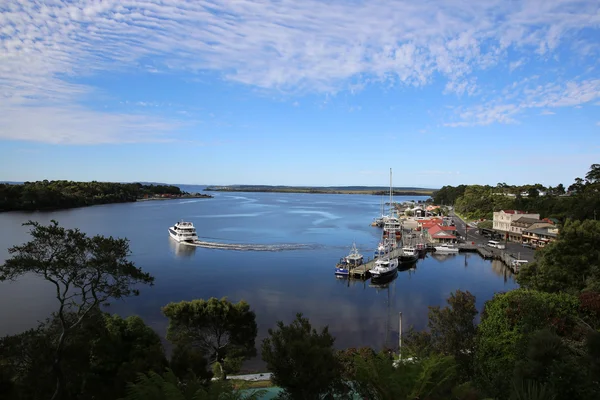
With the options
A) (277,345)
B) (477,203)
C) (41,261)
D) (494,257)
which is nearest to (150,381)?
(277,345)

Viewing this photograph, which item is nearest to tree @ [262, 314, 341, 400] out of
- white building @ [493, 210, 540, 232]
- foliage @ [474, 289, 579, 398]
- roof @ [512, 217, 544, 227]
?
foliage @ [474, 289, 579, 398]

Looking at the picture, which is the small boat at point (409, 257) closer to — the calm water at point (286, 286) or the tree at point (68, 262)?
the calm water at point (286, 286)

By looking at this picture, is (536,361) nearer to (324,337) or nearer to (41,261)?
(324,337)

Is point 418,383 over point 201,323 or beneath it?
over

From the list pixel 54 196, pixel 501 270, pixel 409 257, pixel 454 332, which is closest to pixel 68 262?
pixel 454 332

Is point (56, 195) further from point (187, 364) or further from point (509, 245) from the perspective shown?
point (187, 364)

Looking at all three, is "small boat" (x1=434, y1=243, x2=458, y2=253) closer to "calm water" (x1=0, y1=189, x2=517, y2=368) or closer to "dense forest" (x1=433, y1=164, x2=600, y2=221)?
"calm water" (x1=0, y1=189, x2=517, y2=368)
